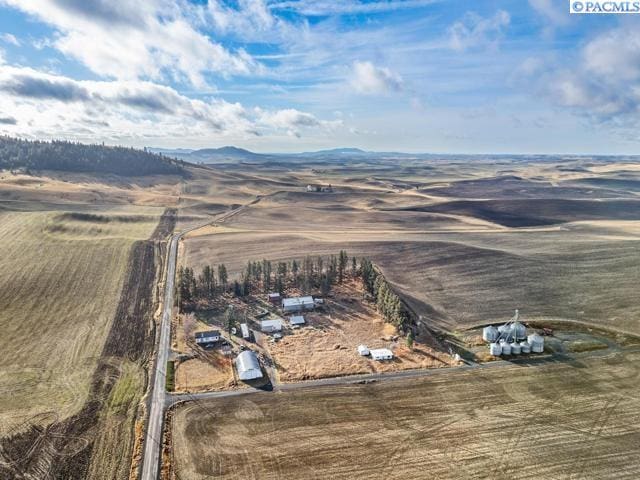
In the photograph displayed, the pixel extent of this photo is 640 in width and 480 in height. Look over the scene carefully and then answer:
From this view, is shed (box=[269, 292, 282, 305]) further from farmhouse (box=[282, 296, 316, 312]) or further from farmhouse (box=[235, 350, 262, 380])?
farmhouse (box=[235, 350, 262, 380])

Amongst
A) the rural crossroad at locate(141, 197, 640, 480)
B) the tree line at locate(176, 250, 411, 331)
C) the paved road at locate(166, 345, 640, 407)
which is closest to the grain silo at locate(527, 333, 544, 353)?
the paved road at locate(166, 345, 640, 407)

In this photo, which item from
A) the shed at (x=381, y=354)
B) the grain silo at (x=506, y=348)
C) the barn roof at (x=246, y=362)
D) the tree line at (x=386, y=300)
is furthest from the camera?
the tree line at (x=386, y=300)

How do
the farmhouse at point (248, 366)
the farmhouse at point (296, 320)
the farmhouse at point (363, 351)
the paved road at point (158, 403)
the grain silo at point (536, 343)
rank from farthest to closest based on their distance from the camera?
the farmhouse at point (296, 320) < the grain silo at point (536, 343) < the farmhouse at point (363, 351) < the farmhouse at point (248, 366) < the paved road at point (158, 403)

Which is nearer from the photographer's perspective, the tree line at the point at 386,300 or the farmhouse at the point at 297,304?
the tree line at the point at 386,300

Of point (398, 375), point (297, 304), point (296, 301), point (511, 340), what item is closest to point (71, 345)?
point (297, 304)

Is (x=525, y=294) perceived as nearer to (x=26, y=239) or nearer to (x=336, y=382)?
(x=336, y=382)

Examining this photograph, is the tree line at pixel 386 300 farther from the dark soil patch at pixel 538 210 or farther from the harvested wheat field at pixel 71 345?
the dark soil patch at pixel 538 210

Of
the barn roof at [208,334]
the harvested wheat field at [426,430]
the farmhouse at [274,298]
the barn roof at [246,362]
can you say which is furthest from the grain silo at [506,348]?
the barn roof at [208,334]
